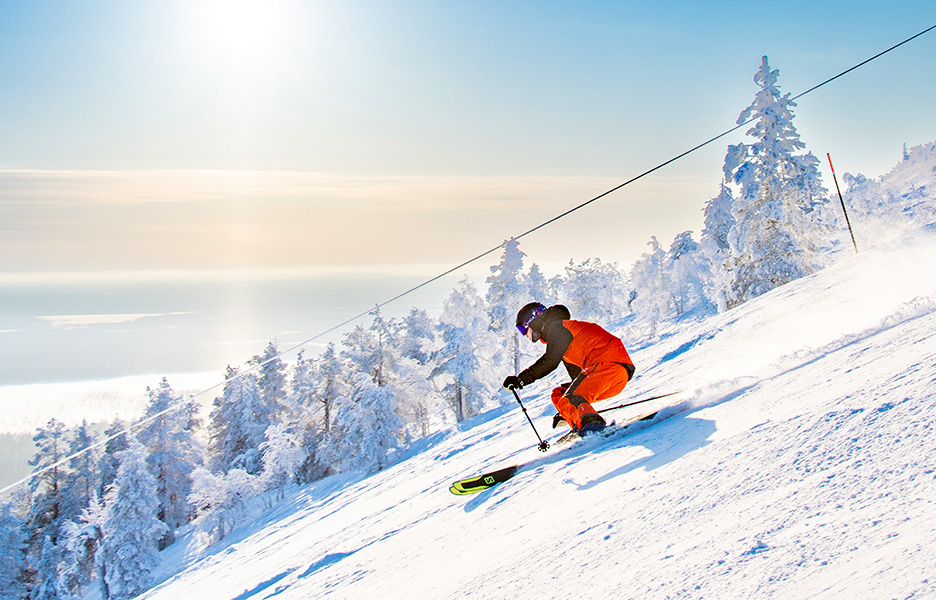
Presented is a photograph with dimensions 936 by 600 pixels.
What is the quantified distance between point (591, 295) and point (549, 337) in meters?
51.4

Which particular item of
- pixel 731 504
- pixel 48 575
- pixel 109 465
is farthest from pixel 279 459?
pixel 731 504

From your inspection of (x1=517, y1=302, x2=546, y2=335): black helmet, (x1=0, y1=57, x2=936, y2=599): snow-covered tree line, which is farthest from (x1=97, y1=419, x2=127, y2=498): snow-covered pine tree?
(x1=517, y1=302, x2=546, y2=335): black helmet

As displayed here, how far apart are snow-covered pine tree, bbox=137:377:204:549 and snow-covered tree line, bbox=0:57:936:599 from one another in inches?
5.8

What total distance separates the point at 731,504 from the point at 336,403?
35.5m

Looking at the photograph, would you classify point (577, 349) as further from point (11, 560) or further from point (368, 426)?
point (11, 560)

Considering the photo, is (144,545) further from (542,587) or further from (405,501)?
(542,587)

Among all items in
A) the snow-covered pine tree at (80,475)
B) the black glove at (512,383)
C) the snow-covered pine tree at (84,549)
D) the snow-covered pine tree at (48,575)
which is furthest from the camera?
the snow-covered pine tree at (80,475)

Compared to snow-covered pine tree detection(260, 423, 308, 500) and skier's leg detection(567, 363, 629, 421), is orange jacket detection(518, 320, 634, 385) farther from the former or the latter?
snow-covered pine tree detection(260, 423, 308, 500)

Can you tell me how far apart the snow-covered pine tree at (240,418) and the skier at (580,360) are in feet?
149

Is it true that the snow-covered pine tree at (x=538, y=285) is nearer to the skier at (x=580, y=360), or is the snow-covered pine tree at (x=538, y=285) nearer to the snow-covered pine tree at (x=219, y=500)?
the snow-covered pine tree at (x=219, y=500)

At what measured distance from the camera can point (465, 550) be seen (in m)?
4.10

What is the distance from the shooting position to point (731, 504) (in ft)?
9.66

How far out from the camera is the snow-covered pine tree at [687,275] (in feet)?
179

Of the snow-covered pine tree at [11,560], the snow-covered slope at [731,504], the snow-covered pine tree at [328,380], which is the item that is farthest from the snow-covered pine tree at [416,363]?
the snow-covered slope at [731,504]
